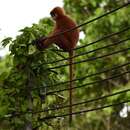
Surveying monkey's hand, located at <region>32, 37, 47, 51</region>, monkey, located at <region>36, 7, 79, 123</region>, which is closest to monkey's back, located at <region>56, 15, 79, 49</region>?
monkey, located at <region>36, 7, 79, 123</region>

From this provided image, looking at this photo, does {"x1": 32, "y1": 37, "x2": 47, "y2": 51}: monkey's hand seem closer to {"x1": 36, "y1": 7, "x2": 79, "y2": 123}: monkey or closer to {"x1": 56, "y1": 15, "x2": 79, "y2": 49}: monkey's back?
{"x1": 36, "y1": 7, "x2": 79, "y2": 123}: monkey

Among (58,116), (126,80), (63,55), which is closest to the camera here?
(58,116)

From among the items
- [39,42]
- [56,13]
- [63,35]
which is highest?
[56,13]

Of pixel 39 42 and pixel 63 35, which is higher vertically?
pixel 63 35

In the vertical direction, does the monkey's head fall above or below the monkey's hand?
above

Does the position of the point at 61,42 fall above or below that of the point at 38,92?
above

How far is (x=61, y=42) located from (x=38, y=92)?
69 centimetres

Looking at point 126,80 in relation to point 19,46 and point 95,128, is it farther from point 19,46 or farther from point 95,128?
point 19,46

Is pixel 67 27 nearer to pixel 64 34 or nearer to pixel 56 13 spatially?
pixel 64 34

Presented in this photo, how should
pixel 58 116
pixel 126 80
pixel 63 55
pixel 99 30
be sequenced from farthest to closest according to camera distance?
pixel 126 80 < pixel 99 30 < pixel 63 55 < pixel 58 116

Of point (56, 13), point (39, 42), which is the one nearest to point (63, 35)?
point (56, 13)

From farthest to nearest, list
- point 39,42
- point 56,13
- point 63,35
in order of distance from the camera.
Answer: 1. point 56,13
2. point 63,35
3. point 39,42

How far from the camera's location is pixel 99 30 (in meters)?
11.7

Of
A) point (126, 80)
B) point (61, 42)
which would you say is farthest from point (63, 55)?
point (126, 80)
